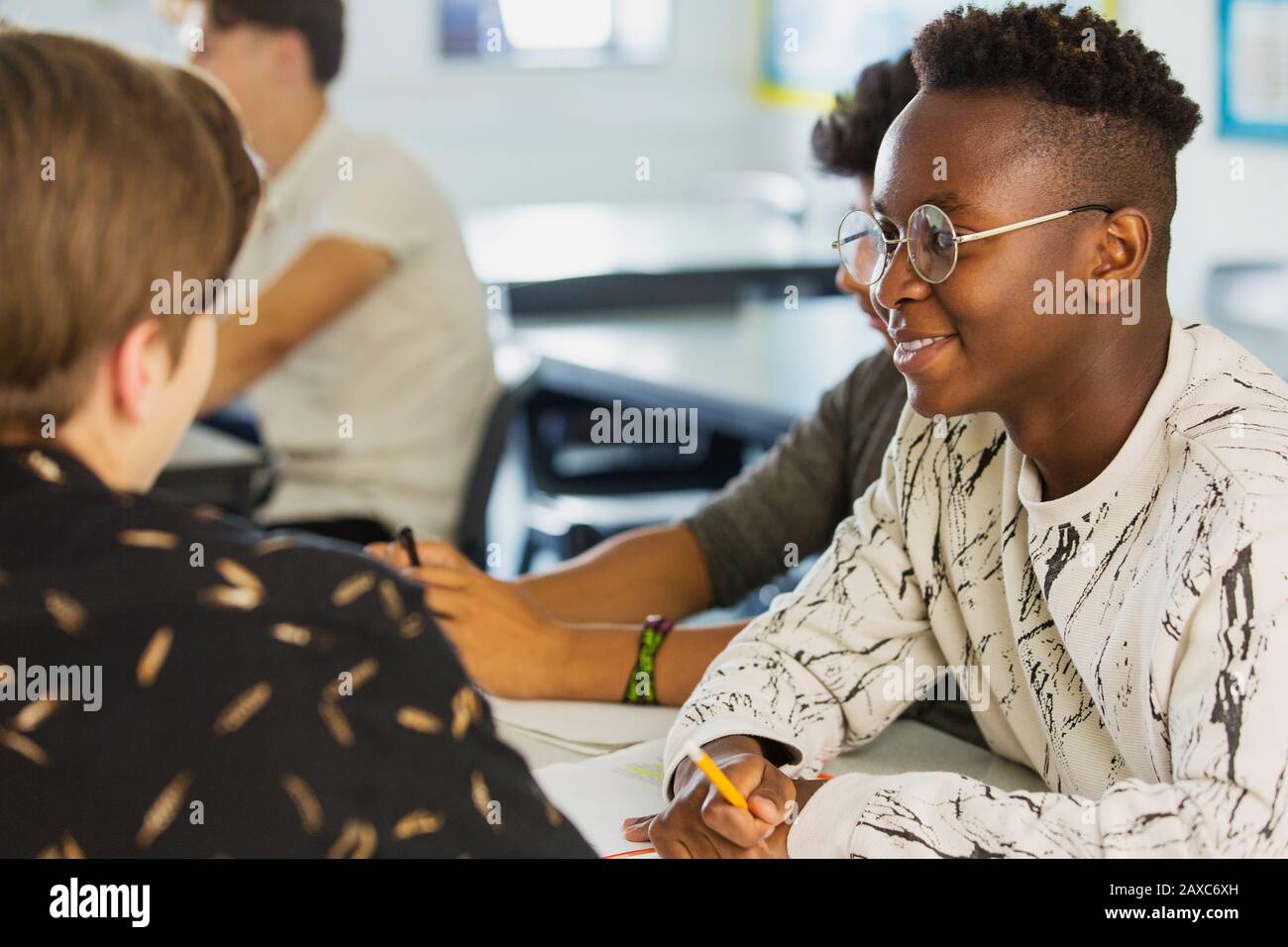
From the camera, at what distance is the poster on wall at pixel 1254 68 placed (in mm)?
4406

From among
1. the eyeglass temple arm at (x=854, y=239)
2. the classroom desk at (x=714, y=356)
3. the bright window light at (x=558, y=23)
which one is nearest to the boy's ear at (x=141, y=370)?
the eyeglass temple arm at (x=854, y=239)

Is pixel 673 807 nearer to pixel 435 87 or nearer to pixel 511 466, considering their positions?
pixel 511 466

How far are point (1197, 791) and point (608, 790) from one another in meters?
0.54

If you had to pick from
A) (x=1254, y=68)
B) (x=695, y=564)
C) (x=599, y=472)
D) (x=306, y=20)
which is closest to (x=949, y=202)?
(x=695, y=564)

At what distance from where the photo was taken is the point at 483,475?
9.00 ft

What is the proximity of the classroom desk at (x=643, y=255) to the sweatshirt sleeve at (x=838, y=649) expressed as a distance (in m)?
1.93

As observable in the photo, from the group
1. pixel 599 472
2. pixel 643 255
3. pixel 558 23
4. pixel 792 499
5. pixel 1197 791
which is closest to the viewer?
pixel 1197 791

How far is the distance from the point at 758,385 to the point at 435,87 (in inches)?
195

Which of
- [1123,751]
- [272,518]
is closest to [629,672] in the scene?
[1123,751]

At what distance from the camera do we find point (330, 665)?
827mm

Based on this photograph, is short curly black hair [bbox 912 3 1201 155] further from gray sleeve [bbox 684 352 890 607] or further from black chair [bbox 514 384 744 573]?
black chair [bbox 514 384 744 573]

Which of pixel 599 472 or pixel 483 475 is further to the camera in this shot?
pixel 599 472

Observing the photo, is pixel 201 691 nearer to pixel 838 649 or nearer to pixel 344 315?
pixel 838 649

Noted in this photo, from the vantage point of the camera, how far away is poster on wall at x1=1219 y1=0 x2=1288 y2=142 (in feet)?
14.5
